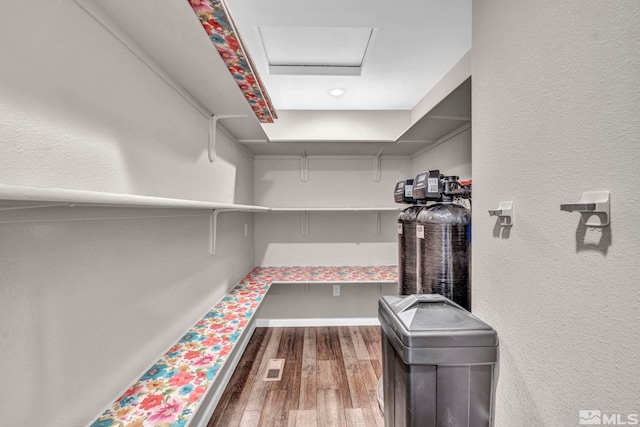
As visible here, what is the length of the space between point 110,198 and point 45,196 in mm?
114

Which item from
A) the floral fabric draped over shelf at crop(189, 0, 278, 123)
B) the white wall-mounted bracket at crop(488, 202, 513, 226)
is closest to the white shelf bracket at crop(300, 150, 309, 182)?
the floral fabric draped over shelf at crop(189, 0, 278, 123)

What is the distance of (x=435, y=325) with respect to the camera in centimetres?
82

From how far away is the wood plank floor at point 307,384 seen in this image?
1.53m

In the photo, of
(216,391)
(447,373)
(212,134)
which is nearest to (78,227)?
(212,134)

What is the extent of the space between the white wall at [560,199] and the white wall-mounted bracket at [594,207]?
0.05ft

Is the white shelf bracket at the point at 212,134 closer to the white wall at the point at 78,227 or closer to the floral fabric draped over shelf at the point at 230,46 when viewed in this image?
the floral fabric draped over shelf at the point at 230,46

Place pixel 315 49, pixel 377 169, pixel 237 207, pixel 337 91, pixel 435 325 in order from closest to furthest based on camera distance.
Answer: pixel 435 325 → pixel 237 207 → pixel 315 49 → pixel 337 91 → pixel 377 169

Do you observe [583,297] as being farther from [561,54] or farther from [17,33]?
[17,33]

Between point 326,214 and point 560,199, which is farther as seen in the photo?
point 326,214

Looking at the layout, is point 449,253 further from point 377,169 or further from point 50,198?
point 377,169

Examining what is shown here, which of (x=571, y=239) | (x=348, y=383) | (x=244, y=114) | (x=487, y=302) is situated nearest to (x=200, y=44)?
(x=244, y=114)

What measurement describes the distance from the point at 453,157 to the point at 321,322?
202cm

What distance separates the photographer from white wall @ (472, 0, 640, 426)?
1.56 feet

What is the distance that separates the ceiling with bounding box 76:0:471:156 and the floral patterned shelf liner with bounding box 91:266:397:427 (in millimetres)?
1171
